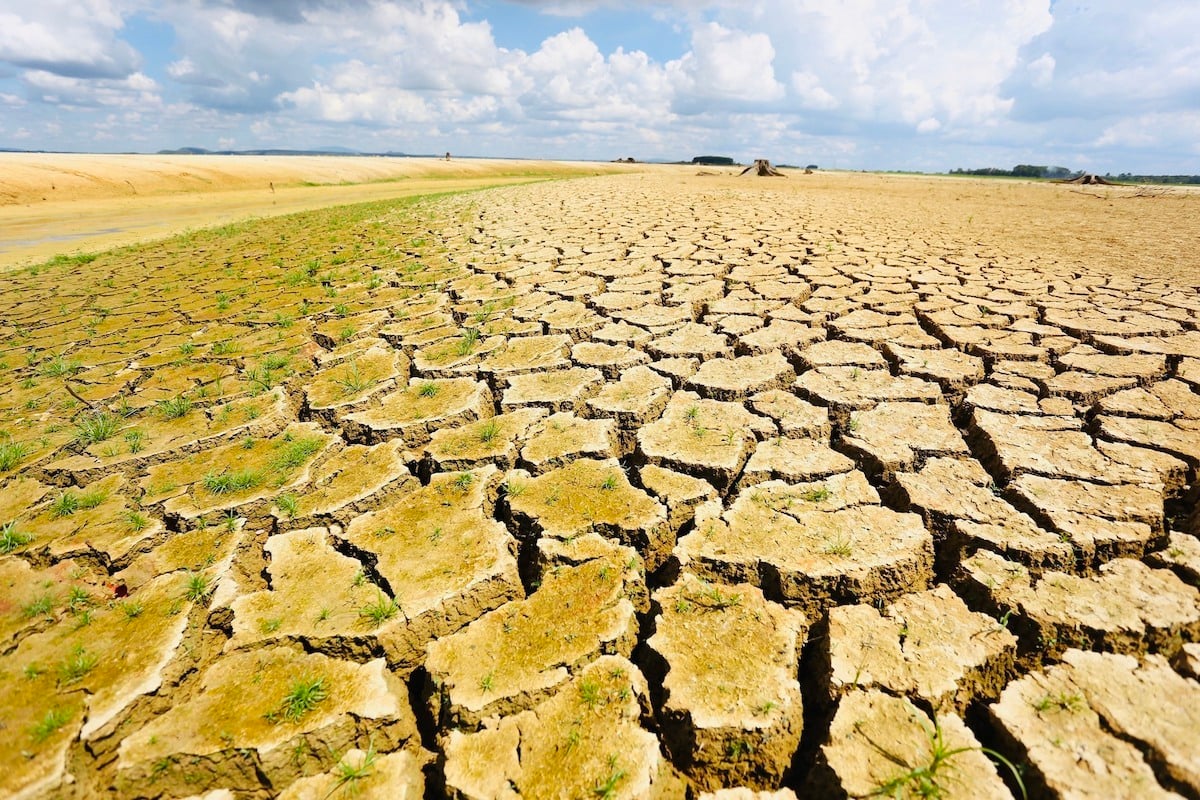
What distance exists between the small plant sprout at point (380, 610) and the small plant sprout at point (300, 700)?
A: 6.5 inches

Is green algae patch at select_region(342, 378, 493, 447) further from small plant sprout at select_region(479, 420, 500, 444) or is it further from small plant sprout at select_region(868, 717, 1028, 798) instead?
small plant sprout at select_region(868, 717, 1028, 798)

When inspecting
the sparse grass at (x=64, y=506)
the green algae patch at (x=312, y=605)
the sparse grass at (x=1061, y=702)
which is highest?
the sparse grass at (x=1061, y=702)

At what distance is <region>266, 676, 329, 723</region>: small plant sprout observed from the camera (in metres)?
1.11

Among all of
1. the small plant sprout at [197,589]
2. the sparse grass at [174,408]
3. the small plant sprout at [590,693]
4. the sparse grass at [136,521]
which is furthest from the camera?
the sparse grass at [174,408]

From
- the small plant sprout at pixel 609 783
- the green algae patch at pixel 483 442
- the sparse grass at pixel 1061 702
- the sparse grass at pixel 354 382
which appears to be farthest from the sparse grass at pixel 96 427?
the sparse grass at pixel 1061 702

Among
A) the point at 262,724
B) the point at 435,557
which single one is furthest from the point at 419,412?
the point at 262,724

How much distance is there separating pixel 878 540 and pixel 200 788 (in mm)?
1613

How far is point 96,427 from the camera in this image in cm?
230

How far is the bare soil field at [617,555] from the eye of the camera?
3.42 ft

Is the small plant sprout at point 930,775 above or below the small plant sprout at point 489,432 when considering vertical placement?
above

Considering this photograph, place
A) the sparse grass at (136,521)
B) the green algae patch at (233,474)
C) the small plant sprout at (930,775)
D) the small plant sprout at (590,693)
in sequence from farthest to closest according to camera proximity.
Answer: the green algae patch at (233,474), the sparse grass at (136,521), the small plant sprout at (590,693), the small plant sprout at (930,775)

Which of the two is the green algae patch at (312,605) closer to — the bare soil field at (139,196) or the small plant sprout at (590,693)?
the small plant sprout at (590,693)

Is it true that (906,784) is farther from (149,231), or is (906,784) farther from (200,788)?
(149,231)

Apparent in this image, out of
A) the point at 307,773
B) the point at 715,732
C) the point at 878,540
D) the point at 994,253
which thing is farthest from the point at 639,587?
the point at 994,253
